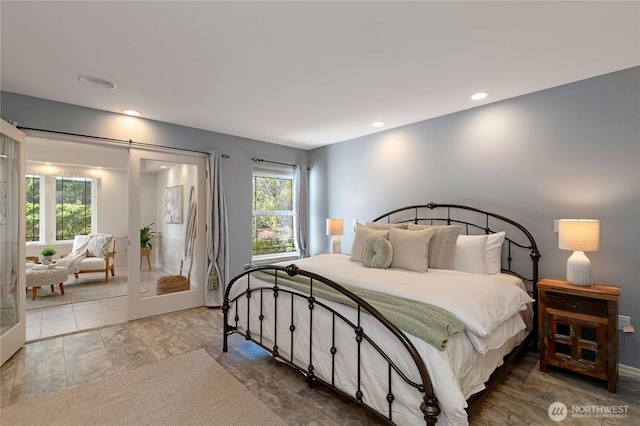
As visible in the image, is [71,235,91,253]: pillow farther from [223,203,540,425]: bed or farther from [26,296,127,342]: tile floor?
[223,203,540,425]: bed

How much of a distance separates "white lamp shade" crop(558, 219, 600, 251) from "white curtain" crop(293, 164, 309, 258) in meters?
3.67

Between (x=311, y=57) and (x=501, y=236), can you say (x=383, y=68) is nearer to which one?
(x=311, y=57)

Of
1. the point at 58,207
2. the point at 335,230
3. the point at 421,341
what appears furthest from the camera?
the point at 58,207

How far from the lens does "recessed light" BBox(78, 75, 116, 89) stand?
8.71 ft

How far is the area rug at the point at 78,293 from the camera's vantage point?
451 centimetres

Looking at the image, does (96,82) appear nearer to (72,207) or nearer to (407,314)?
(407,314)

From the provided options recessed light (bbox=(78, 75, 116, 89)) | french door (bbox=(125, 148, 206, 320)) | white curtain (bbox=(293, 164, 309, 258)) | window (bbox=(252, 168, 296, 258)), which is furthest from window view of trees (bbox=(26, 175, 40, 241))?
white curtain (bbox=(293, 164, 309, 258))

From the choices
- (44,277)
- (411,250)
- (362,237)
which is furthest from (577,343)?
(44,277)

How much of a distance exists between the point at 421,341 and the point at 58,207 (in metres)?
7.55

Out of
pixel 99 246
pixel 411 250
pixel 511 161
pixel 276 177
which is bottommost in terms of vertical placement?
pixel 99 246

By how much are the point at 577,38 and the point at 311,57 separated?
180cm

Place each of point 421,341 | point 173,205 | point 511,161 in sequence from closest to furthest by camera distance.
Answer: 1. point 421,341
2. point 511,161
3. point 173,205

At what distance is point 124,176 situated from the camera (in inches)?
270

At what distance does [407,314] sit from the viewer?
1.75 meters
